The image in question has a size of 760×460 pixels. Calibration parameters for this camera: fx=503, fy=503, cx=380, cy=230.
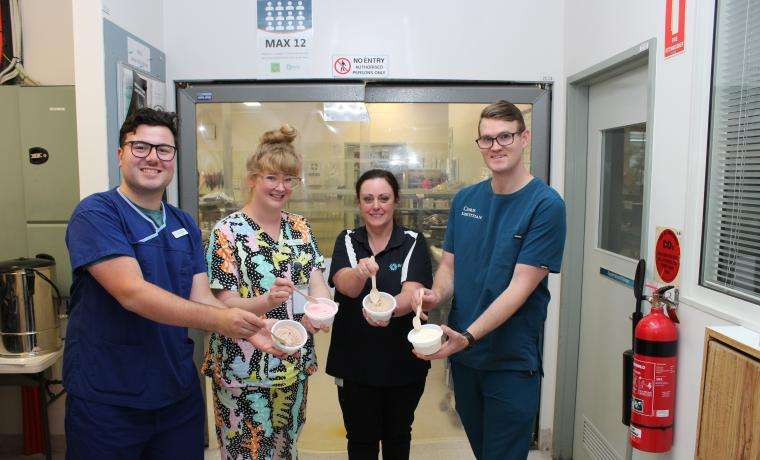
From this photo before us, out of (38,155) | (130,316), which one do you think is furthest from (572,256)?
(38,155)

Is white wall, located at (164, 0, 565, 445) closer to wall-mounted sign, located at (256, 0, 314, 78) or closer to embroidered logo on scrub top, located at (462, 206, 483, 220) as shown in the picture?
wall-mounted sign, located at (256, 0, 314, 78)

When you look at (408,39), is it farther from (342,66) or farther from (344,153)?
(344,153)

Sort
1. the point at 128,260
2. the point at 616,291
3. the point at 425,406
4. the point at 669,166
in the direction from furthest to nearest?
the point at 425,406
the point at 616,291
the point at 669,166
the point at 128,260

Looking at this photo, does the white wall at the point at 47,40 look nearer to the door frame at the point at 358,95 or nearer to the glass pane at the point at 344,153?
the door frame at the point at 358,95

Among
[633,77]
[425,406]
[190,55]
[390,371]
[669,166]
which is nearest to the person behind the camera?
[669,166]

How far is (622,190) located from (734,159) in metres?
0.77

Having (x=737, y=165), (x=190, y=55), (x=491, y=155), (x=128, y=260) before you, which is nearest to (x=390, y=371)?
(x=491, y=155)

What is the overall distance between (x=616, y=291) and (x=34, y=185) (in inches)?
112

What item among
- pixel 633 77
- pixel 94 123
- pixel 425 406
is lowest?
pixel 425 406

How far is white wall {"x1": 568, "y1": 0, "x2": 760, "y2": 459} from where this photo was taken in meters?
1.62

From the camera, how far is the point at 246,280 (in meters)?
1.73

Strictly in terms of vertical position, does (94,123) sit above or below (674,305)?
above

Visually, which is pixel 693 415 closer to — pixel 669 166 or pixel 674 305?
pixel 674 305

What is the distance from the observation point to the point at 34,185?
2477 mm
